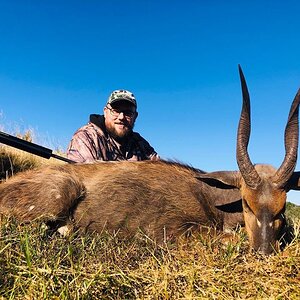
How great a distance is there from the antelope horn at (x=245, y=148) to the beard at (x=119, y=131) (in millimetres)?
3435

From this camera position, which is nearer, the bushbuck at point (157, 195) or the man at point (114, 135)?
the bushbuck at point (157, 195)

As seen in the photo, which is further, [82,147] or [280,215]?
[82,147]

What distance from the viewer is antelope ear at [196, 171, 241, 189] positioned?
601cm

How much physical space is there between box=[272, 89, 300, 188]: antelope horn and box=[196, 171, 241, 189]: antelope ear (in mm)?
728

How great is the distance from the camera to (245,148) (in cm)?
564

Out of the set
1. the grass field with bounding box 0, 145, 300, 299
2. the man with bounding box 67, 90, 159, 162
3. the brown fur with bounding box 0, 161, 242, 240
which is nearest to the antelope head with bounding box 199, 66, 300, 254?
the grass field with bounding box 0, 145, 300, 299

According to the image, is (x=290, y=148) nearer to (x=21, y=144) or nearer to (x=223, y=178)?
(x=223, y=178)

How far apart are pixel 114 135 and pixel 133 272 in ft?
17.7

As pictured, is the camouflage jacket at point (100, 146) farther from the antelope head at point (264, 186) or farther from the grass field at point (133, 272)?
A: the grass field at point (133, 272)

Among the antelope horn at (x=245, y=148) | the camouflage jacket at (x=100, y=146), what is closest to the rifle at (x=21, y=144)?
the camouflage jacket at (x=100, y=146)

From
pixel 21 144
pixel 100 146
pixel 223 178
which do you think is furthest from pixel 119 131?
pixel 223 178

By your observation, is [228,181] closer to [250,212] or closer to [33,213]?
[250,212]

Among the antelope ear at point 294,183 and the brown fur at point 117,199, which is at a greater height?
the antelope ear at point 294,183

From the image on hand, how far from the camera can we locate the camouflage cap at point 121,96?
342 inches
